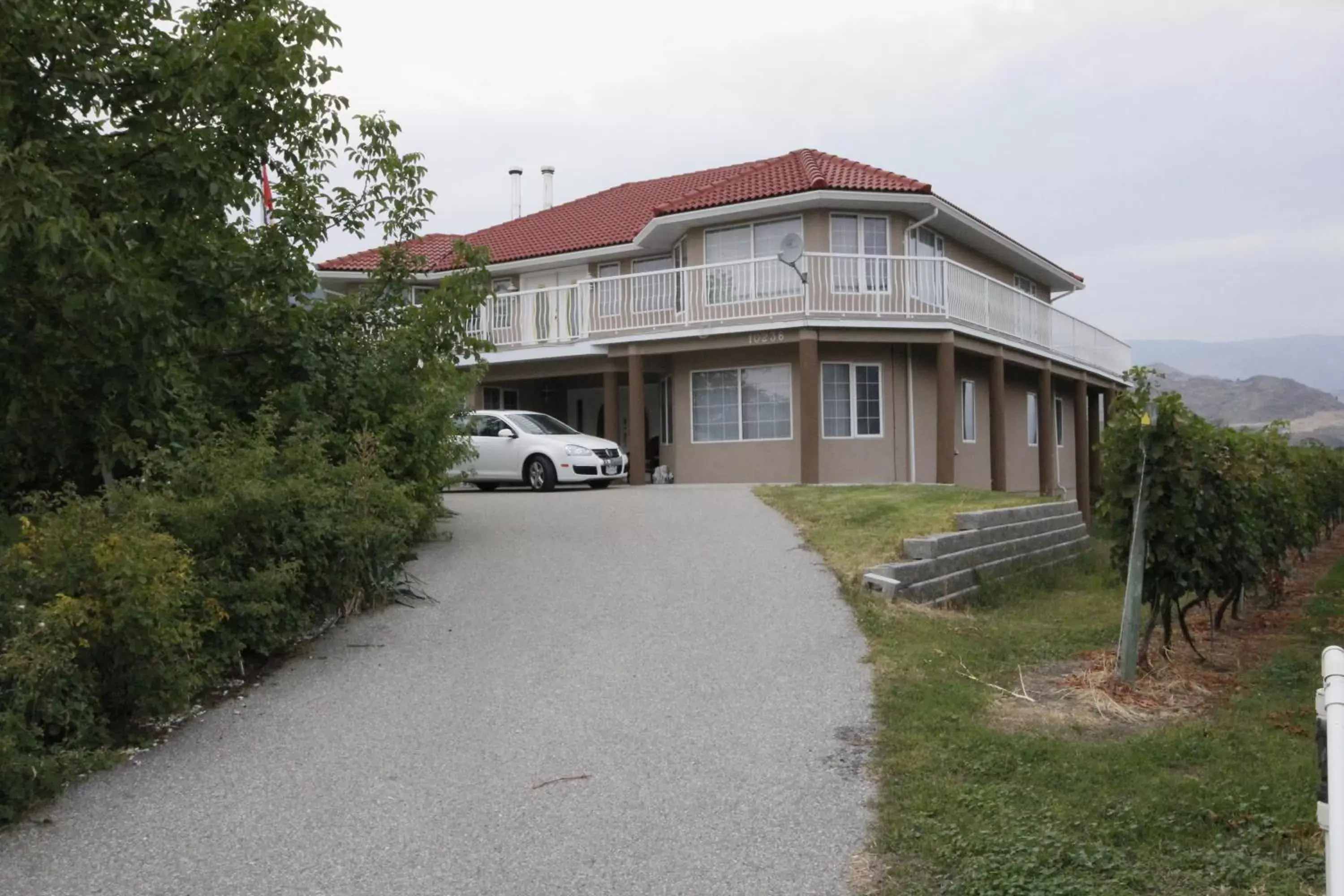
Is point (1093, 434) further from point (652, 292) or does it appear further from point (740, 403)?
point (652, 292)

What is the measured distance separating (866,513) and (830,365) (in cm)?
820

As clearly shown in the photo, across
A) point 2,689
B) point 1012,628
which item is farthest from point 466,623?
point 1012,628

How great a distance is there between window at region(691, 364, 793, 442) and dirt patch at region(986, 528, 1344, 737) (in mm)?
11555

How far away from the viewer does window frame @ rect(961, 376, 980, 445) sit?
23812mm

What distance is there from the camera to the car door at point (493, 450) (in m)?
20.6

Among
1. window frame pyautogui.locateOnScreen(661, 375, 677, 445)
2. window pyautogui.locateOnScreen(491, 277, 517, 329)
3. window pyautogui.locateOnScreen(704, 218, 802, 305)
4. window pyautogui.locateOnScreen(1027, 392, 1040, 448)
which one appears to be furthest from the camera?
window pyautogui.locateOnScreen(1027, 392, 1040, 448)

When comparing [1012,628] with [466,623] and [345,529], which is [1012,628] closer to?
[466,623]

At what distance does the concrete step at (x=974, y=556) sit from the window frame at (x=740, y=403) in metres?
6.66

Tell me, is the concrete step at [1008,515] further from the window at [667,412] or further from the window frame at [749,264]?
the window at [667,412]

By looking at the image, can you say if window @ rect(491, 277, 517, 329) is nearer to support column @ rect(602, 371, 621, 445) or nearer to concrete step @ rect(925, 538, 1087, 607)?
support column @ rect(602, 371, 621, 445)

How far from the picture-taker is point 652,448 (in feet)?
82.6

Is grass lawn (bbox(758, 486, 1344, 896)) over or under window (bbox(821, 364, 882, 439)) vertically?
under

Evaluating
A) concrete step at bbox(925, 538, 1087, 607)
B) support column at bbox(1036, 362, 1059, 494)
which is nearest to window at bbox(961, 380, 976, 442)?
support column at bbox(1036, 362, 1059, 494)

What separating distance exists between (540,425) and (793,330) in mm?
4978
